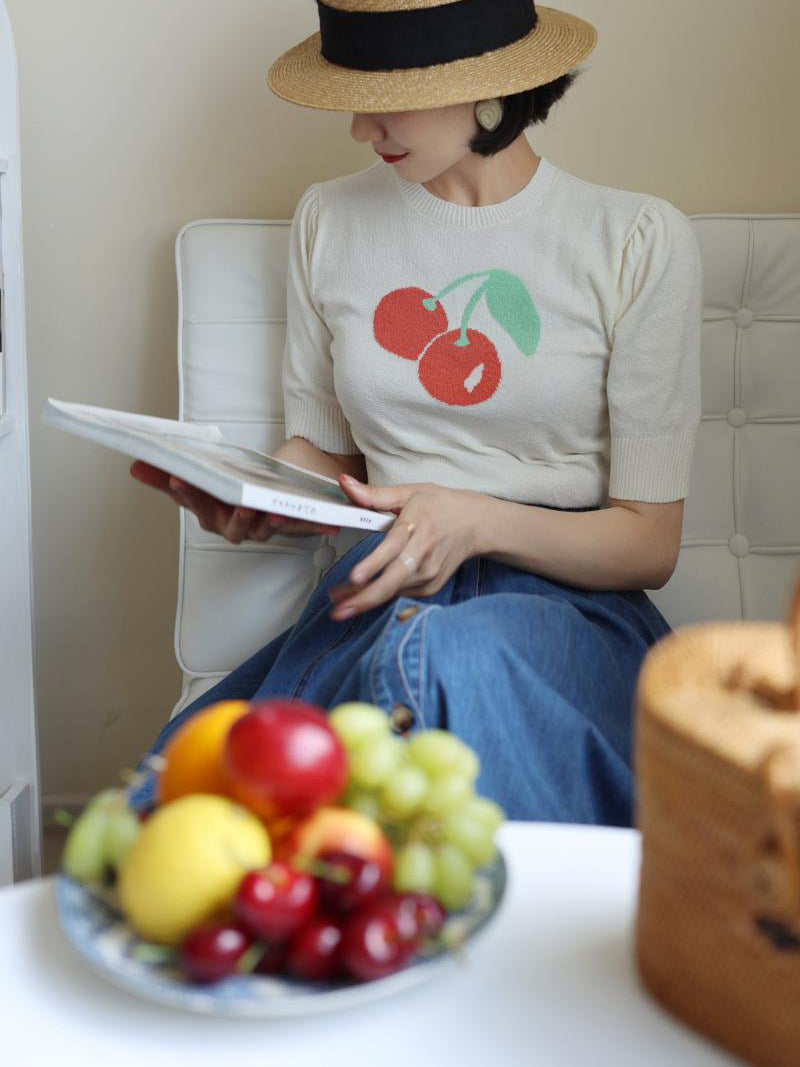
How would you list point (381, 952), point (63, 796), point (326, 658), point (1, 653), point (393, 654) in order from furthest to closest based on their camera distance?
point (63, 796) < point (1, 653) < point (326, 658) < point (393, 654) < point (381, 952)

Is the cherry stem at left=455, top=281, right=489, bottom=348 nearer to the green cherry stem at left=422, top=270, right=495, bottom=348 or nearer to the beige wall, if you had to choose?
the green cherry stem at left=422, top=270, right=495, bottom=348

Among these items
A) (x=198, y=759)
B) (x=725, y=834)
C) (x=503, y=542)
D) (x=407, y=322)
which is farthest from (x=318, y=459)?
(x=725, y=834)

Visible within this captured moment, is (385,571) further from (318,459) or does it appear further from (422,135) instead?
(422,135)

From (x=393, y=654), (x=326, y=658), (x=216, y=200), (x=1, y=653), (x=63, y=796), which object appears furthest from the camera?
(x=63, y=796)

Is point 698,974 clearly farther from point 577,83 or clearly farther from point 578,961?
point 577,83

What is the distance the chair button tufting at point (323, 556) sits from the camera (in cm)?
154

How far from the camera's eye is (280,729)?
1.91 feet

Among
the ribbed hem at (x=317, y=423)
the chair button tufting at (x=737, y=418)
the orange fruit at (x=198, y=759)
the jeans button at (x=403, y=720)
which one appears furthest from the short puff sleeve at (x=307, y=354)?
the orange fruit at (x=198, y=759)

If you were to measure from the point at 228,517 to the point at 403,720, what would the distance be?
1.39 feet

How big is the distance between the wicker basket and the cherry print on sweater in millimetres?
799

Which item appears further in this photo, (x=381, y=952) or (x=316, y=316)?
(x=316, y=316)

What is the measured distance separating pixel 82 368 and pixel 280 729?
1.28 meters

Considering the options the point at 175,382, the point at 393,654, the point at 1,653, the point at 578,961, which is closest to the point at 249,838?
the point at 578,961

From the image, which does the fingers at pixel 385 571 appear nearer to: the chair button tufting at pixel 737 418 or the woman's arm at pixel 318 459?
the woman's arm at pixel 318 459
